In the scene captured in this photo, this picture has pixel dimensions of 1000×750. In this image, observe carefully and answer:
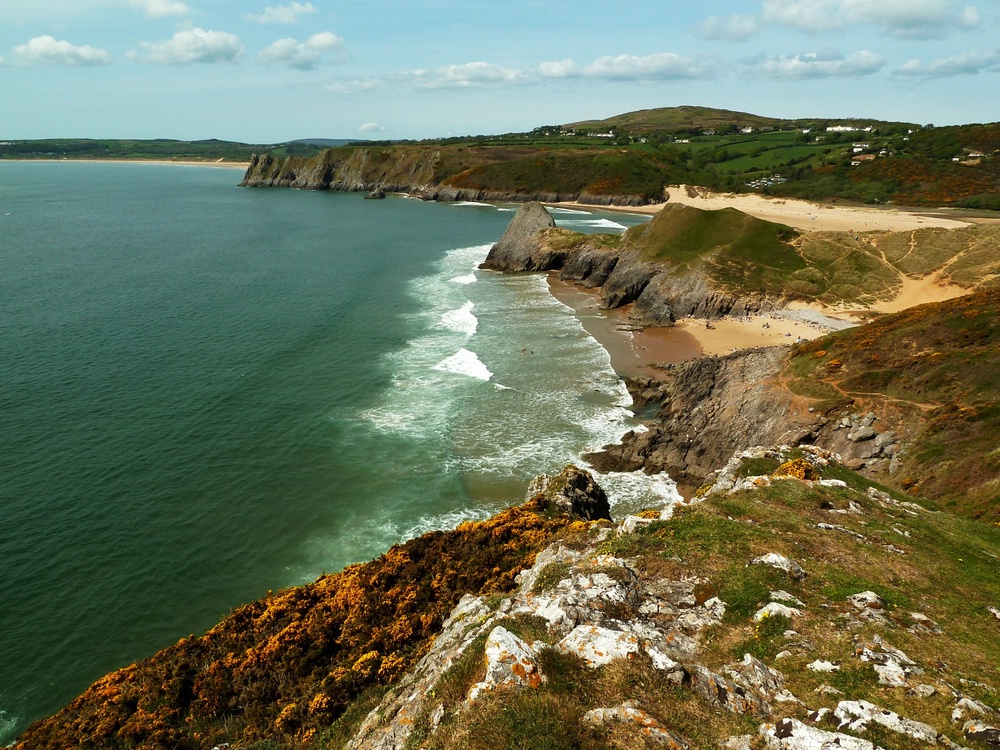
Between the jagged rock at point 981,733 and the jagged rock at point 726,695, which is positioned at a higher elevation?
the jagged rock at point 981,733

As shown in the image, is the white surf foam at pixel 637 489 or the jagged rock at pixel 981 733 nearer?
the jagged rock at pixel 981 733

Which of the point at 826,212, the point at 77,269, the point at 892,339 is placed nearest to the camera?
the point at 892,339

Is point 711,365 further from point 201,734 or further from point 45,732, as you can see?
point 45,732

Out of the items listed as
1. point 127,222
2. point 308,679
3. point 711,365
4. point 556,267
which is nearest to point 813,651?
point 308,679

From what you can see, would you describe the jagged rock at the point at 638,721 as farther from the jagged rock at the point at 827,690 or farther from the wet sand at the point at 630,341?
the wet sand at the point at 630,341

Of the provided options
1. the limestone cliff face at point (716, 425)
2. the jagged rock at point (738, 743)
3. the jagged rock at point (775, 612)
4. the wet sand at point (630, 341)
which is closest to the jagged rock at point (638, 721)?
the jagged rock at point (738, 743)
